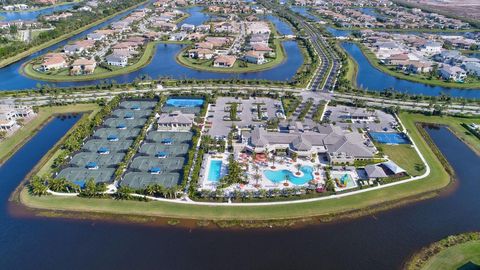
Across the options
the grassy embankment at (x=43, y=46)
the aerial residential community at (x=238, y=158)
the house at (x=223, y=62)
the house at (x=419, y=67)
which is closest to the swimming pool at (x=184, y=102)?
the aerial residential community at (x=238, y=158)

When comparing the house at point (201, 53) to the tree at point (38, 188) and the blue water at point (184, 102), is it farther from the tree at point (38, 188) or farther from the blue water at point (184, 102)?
the tree at point (38, 188)

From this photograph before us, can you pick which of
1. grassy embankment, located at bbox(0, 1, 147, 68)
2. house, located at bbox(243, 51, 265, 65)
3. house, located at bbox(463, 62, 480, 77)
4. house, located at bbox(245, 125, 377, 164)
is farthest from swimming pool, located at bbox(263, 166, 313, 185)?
grassy embankment, located at bbox(0, 1, 147, 68)

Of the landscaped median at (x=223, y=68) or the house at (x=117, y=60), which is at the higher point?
the landscaped median at (x=223, y=68)

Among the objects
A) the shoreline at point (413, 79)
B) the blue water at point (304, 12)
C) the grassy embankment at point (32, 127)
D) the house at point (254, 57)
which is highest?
the blue water at point (304, 12)

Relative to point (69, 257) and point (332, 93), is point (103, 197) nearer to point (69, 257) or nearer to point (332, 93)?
point (69, 257)

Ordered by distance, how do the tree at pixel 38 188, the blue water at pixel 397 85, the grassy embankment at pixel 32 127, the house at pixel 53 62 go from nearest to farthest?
1. the tree at pixel 38 188
2. the grassy embankment at pixel 32 127
3. the blue water at pixel 397 85
4. the house at pixel 53 62

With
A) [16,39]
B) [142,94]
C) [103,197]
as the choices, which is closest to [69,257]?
[103,197]

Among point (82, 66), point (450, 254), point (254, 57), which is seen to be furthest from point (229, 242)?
point (82, 66)
